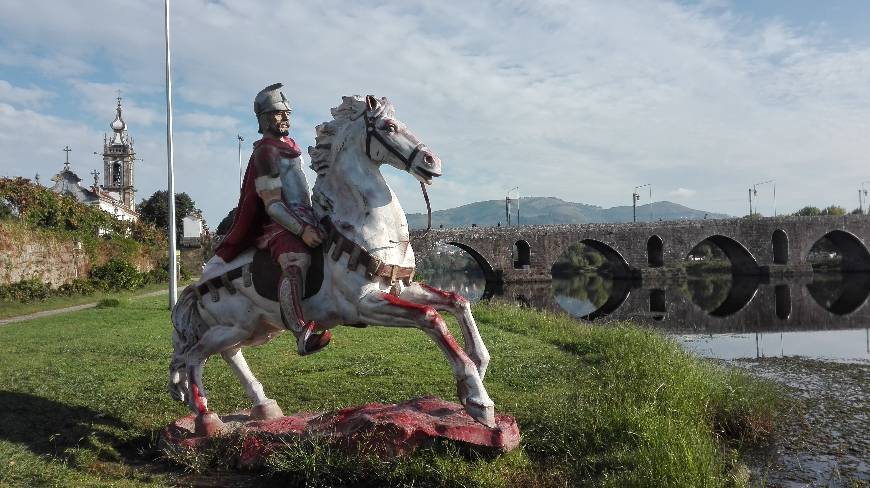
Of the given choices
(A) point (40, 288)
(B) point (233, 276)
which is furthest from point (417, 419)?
(A) point (40, 288)

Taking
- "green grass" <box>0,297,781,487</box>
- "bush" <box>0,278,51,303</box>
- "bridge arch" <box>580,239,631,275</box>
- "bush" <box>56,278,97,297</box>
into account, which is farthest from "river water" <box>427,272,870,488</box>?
"bush" <box>56,278,97,297</box>

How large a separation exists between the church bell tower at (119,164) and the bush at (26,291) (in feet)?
138

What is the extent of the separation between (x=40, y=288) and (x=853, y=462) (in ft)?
65.7

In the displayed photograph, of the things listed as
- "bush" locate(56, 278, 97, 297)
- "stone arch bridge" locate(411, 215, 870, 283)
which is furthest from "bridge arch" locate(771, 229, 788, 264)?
"bush" locate(56, 278, 97, 297)

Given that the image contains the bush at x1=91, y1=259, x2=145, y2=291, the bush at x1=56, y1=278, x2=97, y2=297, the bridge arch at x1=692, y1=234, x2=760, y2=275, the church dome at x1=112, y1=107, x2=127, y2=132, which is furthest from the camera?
the church dome at x1=112, y1=107, x2=127, y2=132

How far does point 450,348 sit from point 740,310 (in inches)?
908

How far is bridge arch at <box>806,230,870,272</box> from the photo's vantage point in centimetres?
5081

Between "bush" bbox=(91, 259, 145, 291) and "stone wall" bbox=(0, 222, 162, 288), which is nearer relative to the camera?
"stone wall" bbox=(0, 222, 162, 288)

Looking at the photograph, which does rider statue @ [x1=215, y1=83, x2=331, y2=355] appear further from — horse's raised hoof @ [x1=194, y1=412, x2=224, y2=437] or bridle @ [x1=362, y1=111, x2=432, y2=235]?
horse's raised hoof @ [x1=194, y1=412, x2=224, y2=437]

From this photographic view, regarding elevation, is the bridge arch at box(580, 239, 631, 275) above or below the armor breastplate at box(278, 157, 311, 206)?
below

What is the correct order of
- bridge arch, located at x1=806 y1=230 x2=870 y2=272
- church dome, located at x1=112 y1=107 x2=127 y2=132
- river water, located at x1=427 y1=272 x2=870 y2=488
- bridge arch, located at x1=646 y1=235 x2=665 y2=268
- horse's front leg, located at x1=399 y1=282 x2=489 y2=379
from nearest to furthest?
horse's front leg, located at x1=399 y1=282 x2=489 y2=379, river water, located at x1=427 y1=272 x2=870 y2=488, bridge arch, located at x1=646 y1=235 x2=665 y2=268, bridge arch, located at x1=806 y1=230 x2=870 y2=272, church dome, located at x1=112 y1=107 x2=127 y2=132

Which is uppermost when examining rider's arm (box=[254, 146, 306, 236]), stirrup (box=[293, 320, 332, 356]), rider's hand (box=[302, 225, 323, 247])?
rider's arm (box=[254, 146, 306, 236])

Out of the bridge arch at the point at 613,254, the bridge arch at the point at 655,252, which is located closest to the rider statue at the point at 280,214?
the bridge arch at the point at 613,254

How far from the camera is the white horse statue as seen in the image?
13.8 feet
